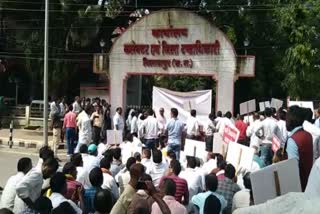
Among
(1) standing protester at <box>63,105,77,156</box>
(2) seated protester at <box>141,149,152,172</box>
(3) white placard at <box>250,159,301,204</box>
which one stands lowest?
(1) standing protester at <box>63,105,77,156</box>

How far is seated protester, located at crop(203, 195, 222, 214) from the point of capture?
641 centimetres

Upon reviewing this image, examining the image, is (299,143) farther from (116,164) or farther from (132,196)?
(116,164)

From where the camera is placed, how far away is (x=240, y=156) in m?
8.88

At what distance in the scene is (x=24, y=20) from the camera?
93.2 feet

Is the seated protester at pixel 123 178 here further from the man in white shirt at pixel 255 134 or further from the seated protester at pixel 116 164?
the man in white shirt at pixel 255 134

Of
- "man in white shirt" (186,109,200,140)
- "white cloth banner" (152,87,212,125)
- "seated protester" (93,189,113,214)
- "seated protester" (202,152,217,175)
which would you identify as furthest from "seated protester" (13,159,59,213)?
"white cloth banner" (152,87,212,125)

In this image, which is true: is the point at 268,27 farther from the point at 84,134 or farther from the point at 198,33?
the point at 84,134

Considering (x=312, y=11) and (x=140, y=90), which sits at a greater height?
(x=312, y=11)

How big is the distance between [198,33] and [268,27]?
12581 millimetres

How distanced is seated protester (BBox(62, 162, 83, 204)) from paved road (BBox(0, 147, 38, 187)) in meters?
6.29

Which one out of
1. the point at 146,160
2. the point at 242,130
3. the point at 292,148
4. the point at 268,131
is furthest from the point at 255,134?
the point at 292,148

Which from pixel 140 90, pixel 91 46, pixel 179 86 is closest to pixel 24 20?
pixel 91 46

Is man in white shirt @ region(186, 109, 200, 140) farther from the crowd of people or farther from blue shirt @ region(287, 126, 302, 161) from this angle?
blue shirt @ region(287, 126, 302, 161)

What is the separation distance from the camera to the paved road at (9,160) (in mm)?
14586
